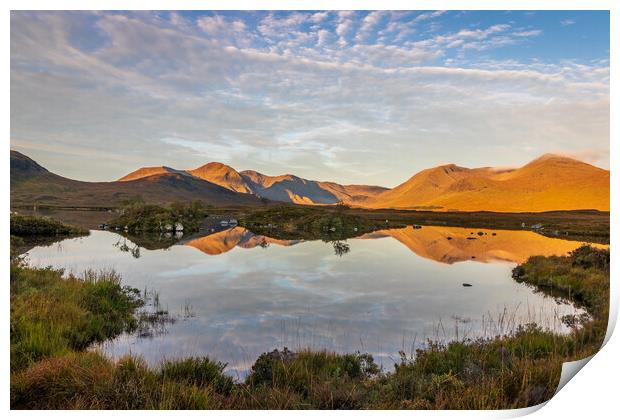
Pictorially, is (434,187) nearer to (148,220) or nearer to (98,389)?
(98,389)

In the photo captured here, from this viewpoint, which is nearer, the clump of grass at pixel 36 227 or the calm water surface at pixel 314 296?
the calm water surface at pixel 314 296

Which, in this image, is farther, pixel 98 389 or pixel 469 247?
pixel 469 247

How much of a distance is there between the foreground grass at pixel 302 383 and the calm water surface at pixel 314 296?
0.89m

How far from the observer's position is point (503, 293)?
11562 millimetres

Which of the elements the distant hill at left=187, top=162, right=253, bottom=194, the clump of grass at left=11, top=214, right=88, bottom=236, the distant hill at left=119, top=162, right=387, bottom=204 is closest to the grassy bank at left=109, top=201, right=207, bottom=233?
the clump of grass at left=11, top=214, right=88, bottom=236

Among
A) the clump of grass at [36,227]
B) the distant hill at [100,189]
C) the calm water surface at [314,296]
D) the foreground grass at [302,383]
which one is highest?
the distant hill at [100,189]

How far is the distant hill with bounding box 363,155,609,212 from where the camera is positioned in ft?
33.5

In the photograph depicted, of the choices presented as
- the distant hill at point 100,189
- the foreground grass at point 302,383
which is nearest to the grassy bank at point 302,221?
the distant hill at point 100,189

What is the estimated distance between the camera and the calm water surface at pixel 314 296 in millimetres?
7102

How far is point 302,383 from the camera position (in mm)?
4863

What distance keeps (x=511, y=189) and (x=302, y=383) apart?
39.6ft

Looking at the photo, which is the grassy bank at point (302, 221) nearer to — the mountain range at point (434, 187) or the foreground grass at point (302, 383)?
the mountain range at point (434, 187)

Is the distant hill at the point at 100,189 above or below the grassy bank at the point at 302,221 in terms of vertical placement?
above

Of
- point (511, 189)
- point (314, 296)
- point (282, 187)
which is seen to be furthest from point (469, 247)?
point (314, 296)
